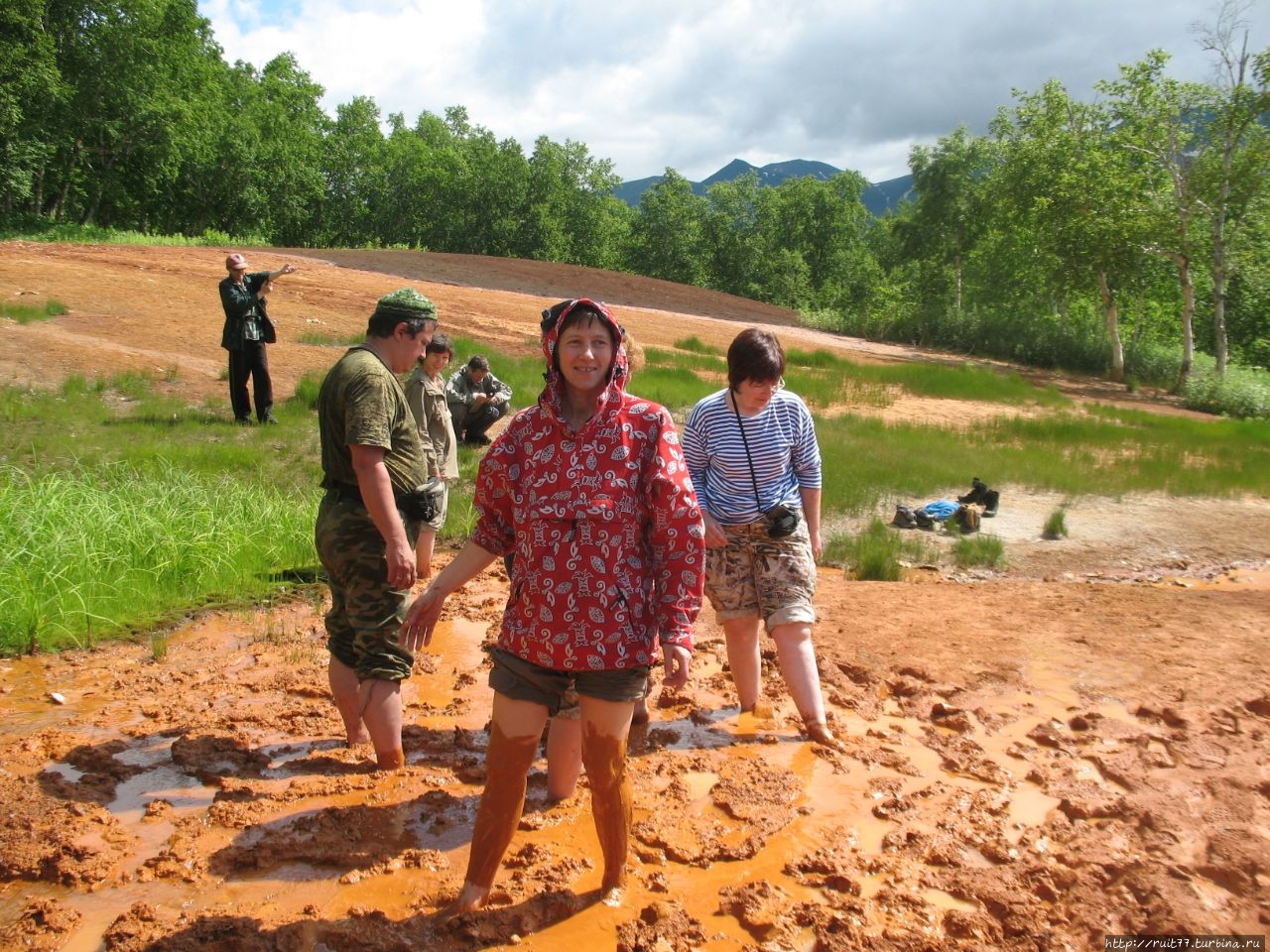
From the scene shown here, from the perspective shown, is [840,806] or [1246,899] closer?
[1246,899]

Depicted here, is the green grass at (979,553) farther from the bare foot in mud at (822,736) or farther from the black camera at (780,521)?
the black camera at (780,521)

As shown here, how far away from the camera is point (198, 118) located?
41781 mm

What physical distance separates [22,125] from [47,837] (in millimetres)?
37118

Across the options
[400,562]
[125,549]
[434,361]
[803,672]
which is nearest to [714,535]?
[803,672]

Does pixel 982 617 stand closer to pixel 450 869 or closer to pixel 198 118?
pixel 450 869

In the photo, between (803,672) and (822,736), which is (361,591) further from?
(822,736)

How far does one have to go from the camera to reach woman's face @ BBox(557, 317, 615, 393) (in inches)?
112

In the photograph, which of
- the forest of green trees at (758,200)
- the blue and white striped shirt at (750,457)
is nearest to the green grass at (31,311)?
the blue and white striped shirt at (750,457)

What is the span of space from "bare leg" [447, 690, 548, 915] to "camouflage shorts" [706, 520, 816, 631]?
1.57 metres

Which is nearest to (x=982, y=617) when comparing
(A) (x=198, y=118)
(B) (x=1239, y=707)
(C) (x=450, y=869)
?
(B) (x=1239, y=707)

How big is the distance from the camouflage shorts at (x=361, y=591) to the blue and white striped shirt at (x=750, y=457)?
54.8 inches

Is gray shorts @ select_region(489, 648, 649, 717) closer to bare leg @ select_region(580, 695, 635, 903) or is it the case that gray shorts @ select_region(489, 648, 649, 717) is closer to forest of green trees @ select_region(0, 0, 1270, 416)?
bare leg @ select_region(580, 695, 635, 903)

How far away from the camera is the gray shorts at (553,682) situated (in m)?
2.90

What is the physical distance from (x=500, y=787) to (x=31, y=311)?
1343cm
